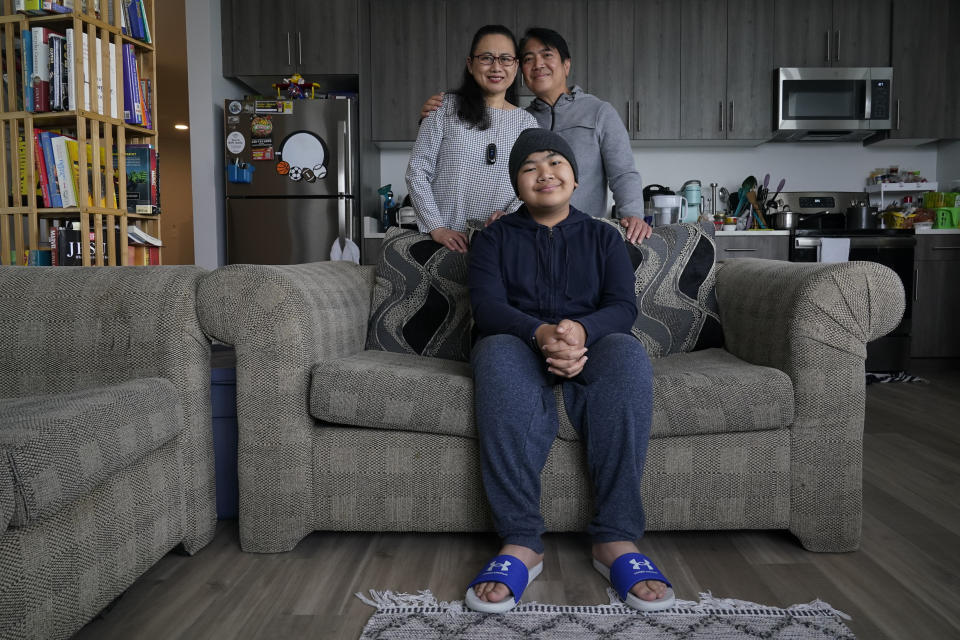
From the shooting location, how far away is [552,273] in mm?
1578

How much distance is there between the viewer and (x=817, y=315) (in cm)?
143

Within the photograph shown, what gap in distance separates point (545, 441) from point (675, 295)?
0.73 meters

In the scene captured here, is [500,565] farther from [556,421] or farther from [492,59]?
[492,59]

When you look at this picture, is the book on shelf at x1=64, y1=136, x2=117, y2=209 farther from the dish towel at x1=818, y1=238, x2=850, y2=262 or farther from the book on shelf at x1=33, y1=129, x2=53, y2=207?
the dish towel at x1=818, y1=238, x2=850, y2=262

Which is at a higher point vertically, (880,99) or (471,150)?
(880,99)

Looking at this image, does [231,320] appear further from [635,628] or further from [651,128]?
[651,128]

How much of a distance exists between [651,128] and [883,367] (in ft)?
6.10

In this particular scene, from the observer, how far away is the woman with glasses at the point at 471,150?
6.69 feet

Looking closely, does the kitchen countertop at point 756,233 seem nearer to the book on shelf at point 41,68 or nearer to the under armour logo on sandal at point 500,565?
the under armour logo on sandal at point 500,565

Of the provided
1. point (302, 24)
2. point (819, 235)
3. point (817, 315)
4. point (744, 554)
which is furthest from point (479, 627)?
point (302, 24)

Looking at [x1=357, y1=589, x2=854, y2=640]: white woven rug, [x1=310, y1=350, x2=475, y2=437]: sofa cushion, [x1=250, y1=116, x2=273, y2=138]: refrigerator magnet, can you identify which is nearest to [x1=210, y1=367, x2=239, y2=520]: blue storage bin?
[x1=310, y1=350, x2=475, y2=437]: sofa cushion

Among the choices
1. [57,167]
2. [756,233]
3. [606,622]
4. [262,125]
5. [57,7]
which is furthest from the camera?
[756,233]

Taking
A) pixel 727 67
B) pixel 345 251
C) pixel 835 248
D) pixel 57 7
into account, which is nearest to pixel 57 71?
pixel 57 7

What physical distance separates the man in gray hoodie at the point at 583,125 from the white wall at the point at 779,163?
224cm
